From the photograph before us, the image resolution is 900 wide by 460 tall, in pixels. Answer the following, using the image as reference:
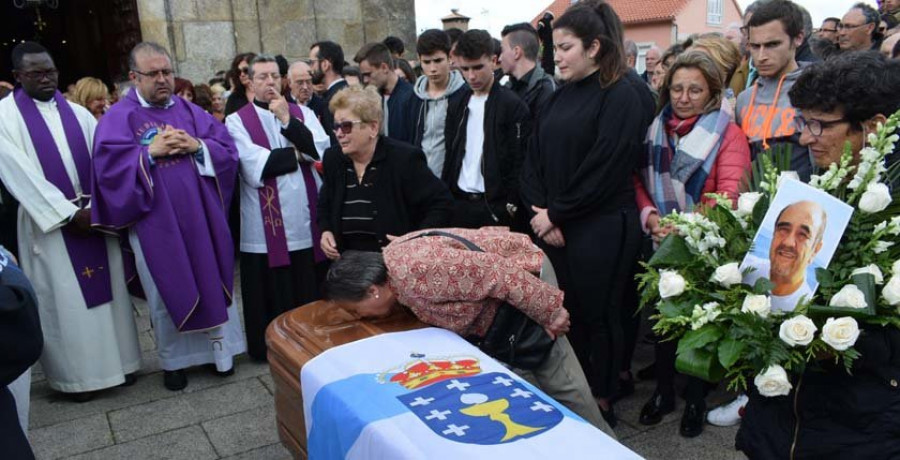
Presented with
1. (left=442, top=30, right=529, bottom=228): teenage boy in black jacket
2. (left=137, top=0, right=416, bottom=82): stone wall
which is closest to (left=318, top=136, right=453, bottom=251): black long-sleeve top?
(left=442, top=30, right=529, bottom=228): teenage boy in black jacket

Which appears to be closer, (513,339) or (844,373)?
(844,373)

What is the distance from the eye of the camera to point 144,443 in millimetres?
3432

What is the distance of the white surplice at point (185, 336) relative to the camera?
13.1 feet

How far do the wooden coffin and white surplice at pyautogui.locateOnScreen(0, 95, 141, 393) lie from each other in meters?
1.76

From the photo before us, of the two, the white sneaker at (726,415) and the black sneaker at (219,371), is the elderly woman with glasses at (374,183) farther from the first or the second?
the white sneaker at (726,415)

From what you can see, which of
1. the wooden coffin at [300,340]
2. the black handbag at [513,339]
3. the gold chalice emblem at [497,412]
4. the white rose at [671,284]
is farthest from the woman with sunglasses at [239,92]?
the white rose at [671,284]

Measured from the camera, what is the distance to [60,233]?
388cm

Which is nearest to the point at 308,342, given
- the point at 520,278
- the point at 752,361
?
the point at 520,278

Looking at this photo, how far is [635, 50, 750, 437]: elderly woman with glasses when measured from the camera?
3100mm

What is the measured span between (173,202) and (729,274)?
3.16m

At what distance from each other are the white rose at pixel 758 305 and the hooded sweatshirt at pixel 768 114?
1413 mm

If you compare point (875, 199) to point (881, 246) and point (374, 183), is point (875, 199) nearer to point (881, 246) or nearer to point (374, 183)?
point (881, 246)

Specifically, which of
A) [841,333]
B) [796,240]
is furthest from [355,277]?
[841,333]

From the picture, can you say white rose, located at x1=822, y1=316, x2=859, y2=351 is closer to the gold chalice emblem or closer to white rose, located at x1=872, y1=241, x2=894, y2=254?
white rose, located at x1=872, y1=241, x2=894, y2=254
